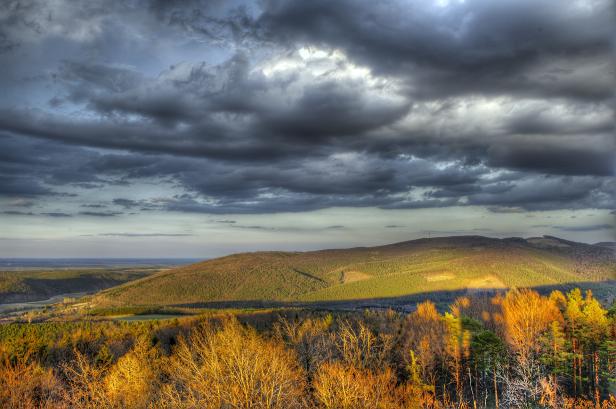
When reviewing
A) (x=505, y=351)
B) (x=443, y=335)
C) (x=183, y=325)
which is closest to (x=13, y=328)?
(x=183, y=325)

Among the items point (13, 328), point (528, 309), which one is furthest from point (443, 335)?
point (13, 328)

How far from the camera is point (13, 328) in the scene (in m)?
129

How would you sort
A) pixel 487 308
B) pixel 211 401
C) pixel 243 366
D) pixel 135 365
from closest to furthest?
pixel 211 401, pixel 243 366, pixel 135 365, pixel 487 308

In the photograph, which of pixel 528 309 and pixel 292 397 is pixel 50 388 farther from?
pixel 528 309

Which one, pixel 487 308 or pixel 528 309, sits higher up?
pixel 528 309

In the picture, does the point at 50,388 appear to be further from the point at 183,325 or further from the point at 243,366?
the point at 183,325

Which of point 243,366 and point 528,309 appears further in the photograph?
point 528,309

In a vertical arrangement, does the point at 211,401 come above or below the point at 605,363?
above

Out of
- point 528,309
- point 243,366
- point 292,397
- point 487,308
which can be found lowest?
point 487,308

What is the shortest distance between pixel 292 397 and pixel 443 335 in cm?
6986

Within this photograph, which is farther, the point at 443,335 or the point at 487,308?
the point at 487,308

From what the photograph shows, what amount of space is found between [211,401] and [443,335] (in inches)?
2927

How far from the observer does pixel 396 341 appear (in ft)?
→ 301

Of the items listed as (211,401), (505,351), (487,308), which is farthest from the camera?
(487,308)
